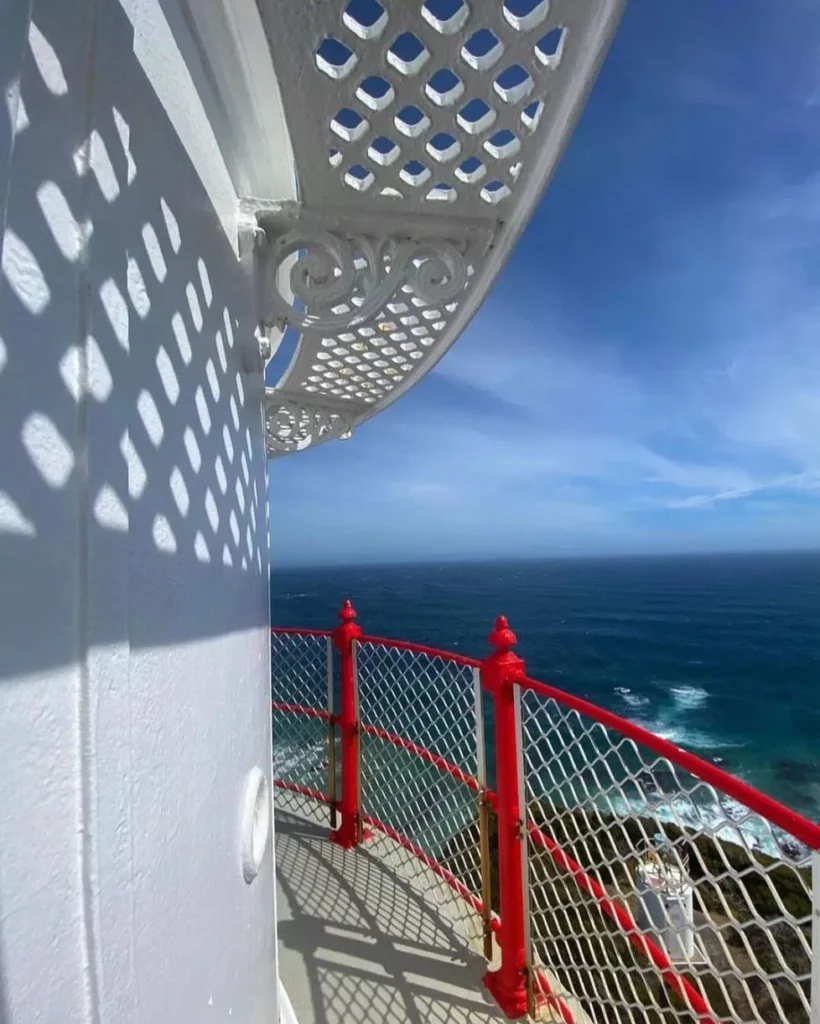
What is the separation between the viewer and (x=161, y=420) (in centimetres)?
87

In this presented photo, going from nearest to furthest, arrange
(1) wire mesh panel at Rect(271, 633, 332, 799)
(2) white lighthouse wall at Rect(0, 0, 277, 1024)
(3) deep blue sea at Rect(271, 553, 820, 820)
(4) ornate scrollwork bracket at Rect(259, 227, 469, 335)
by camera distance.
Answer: (2) white lighthouse wall at Rect(0, 0, 277, 1024) < (4) ornate scrollwork bracket at Rect(259, 227, 469, 335) < (1) wire mesh panel at Rect(271, 633, 332, 799) < (3) deep blue sea at Rect(271, 553, 820, 820)

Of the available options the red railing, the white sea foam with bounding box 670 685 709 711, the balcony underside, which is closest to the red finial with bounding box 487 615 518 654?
the red railing

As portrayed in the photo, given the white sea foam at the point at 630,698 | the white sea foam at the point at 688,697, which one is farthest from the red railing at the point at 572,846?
the white sea foam at the point at 688,697

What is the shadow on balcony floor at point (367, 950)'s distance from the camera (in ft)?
6.47

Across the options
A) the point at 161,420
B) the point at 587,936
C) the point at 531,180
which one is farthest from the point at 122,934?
the point at 587,936

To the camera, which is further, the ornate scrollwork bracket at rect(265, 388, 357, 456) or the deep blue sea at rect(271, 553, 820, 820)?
the deep blue sea at rect(271, 553, 820, 820)

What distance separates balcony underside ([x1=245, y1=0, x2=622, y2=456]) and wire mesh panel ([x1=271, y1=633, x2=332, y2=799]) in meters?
2.26

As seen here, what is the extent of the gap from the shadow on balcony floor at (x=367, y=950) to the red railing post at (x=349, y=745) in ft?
0.43

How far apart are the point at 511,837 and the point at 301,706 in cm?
181

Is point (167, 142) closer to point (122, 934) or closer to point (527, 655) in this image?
point (122, 934)

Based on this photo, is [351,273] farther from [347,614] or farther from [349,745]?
[349,745]

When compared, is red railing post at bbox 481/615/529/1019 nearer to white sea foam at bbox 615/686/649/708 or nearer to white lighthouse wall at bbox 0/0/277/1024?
white lighthouse wall at bbox 0/0/277/1024

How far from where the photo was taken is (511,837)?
195 centimetres

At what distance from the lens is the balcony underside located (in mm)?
946
